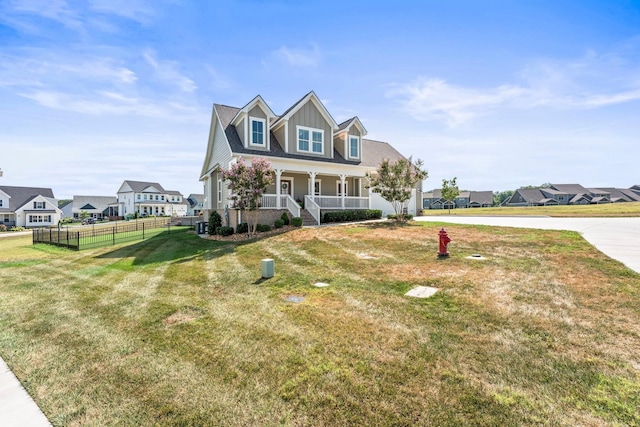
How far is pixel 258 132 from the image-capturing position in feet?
59.2

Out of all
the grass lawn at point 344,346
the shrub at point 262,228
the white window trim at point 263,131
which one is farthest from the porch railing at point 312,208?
the grass lawn at point 344,346

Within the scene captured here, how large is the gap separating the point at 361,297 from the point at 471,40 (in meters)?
11.7

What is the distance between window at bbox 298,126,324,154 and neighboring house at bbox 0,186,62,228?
5766 centimetres

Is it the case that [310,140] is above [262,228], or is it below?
above

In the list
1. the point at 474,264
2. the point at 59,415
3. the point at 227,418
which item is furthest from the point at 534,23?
the point at 59,415

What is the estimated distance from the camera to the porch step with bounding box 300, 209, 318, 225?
17609 millimetres

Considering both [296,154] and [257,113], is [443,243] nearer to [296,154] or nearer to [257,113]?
[296,154]

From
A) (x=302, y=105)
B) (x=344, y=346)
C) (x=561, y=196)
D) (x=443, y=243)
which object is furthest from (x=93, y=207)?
(x=561, y=196)

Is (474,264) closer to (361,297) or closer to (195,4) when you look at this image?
(361,297)

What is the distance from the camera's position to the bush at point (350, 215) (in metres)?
18.0

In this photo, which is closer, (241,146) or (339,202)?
(241,146)

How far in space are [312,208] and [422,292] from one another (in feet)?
41.6

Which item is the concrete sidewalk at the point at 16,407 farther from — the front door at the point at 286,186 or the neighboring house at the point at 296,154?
the front door at the point at 286,186

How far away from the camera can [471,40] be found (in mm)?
11461
